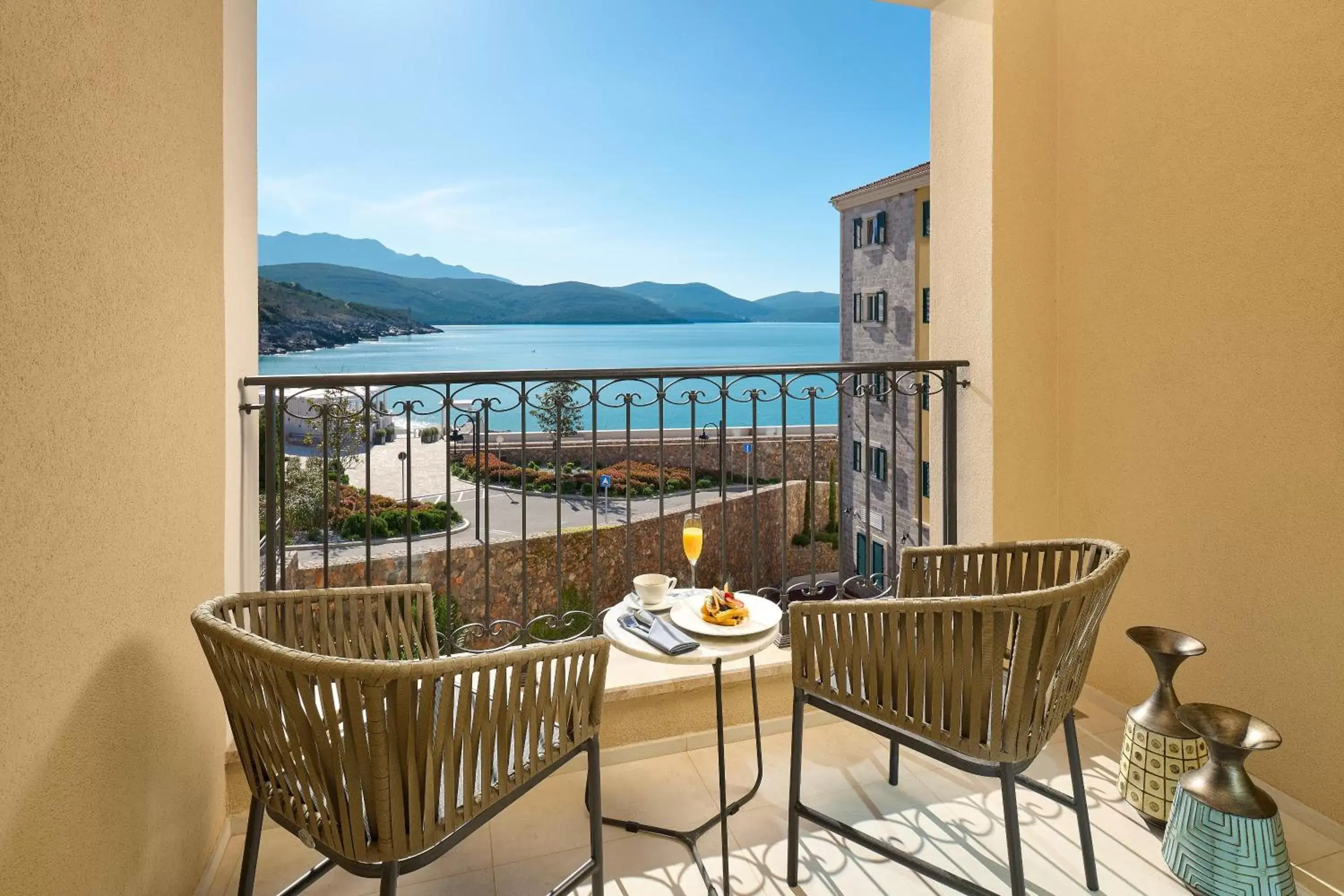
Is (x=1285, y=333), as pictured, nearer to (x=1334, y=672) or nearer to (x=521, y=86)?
(x=1334, y=672)

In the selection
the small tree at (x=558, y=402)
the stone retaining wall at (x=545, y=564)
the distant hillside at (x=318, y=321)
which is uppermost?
the distant hillside at (x=318, y=321)

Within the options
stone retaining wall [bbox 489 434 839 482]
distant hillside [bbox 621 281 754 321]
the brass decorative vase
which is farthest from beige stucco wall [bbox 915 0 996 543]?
distant hillside [bbox 621 281 754 321]

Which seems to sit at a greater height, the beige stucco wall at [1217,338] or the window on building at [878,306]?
the window on building at [878,306]

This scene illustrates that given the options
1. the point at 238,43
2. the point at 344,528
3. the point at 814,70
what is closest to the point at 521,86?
the point at 814,70

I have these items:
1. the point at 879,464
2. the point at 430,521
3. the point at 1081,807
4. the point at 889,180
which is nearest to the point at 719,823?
the point at 1081,807

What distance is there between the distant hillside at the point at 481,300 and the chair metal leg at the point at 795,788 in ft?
88.1

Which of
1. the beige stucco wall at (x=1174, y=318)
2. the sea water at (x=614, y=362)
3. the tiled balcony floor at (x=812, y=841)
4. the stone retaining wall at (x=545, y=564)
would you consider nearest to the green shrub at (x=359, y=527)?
the stone retaining wall at (x=545, y=564)

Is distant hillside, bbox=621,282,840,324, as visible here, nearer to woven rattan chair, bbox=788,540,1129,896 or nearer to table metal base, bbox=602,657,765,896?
table metal base, bbox=602,657,765,896

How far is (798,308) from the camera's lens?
33.9m

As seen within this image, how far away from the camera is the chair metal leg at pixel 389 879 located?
1.13 metres

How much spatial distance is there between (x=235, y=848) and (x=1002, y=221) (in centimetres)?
305

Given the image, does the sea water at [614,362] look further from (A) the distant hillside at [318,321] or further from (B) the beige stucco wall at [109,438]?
(B) the beige stucco wall at [109,438]

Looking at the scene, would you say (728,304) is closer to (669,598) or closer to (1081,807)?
(669,598)

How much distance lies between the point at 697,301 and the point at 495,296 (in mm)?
10580
